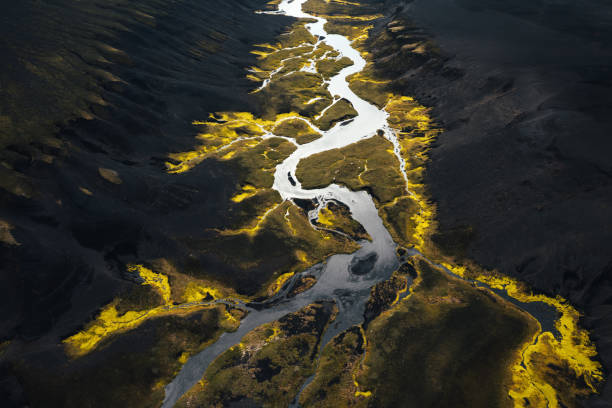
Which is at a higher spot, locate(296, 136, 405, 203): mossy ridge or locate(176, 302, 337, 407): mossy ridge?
locate(296, 136, 405, 203): mossy ridge

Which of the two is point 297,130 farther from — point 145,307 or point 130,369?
point 130,369

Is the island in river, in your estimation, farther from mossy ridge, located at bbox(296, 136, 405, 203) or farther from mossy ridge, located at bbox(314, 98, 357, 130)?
mossy ridge, located at bbox(314, 98, 357, 130)

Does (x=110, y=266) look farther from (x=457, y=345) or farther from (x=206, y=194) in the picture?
(x=457, y=345)

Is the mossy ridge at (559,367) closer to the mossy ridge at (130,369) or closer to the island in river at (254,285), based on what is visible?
the island in river at (254,285)

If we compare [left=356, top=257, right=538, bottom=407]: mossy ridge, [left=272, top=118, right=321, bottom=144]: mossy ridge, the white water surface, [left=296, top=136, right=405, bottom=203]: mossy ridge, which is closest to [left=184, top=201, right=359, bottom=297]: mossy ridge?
the white water surface

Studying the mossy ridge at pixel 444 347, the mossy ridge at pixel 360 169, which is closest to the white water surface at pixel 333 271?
the mossy ridge at pixel 360 169

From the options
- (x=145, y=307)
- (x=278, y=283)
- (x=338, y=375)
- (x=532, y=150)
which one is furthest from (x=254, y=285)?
(x=532, y=150)

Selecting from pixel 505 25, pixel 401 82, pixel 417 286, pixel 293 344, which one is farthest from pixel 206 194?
pixel 505 25
